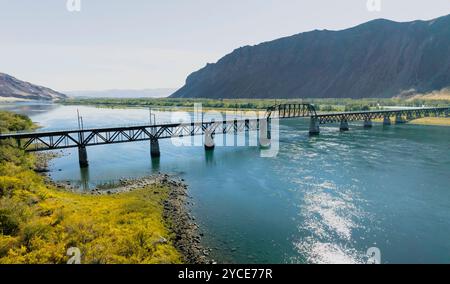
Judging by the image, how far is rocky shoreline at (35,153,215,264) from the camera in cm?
2761

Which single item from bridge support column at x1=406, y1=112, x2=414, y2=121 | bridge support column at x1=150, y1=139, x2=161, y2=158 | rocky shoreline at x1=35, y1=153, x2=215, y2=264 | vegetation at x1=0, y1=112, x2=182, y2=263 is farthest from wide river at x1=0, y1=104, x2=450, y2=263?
Result: bridge support column at x1=406, y1=112, x2=414, y2=121

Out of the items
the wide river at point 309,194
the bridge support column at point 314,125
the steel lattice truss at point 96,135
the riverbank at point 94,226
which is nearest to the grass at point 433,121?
the wide river at point 309,194

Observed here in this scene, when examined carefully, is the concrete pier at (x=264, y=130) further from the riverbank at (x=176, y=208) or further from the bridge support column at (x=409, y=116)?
the bridge support column at (x=409, y=116)

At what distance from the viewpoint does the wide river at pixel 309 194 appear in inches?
1147

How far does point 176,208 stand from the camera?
123 ft

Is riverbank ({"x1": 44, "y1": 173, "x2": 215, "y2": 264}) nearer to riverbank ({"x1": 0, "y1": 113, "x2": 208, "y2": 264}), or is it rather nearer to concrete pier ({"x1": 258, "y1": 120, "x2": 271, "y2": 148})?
riverbank ({"x1": 0, "y1": 113, "x2": 208, "y2": 264})

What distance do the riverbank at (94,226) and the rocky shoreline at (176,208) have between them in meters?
0.09

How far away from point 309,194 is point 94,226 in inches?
1101

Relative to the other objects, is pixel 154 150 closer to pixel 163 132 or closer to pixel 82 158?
pixel 82 158

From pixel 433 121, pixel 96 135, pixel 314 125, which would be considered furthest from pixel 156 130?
pixel 433 121

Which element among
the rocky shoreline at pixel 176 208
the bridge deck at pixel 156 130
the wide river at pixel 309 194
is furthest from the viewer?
the bridge deck at pixel 156 130
